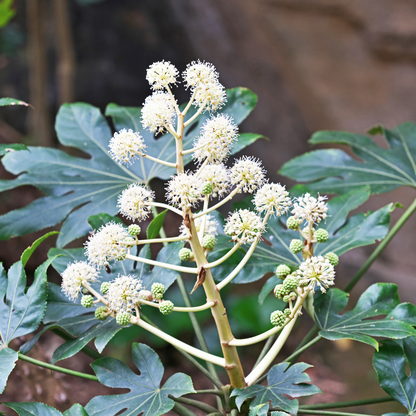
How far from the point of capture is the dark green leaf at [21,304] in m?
0.92

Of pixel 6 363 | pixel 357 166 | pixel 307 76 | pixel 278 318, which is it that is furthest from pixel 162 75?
pixel 307 76

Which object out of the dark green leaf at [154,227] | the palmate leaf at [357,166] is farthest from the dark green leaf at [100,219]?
the palmate leaf at [357,166]

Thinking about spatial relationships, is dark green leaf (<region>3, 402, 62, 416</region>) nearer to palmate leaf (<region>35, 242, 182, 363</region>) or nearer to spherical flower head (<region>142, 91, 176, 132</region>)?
palmate leaf (<region>35, 242, 182, 363</region>)

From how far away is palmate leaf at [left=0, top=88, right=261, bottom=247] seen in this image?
4.28 ft

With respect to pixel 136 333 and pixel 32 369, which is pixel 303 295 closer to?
pixel 32 369

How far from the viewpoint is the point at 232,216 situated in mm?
835

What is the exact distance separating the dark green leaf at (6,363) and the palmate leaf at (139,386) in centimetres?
17

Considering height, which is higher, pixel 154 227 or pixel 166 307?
pixel 154 227

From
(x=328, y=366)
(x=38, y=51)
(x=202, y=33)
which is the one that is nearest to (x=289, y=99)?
(x=202, y=33)

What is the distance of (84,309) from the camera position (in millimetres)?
1049

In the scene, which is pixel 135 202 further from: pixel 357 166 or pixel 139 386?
pixel 357 166

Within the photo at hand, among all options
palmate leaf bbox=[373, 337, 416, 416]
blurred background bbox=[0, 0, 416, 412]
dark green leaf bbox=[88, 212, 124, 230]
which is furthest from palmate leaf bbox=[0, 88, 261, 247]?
blurred background bbox=[0, 0, 416, 412]

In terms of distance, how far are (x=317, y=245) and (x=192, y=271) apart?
55 centimetres

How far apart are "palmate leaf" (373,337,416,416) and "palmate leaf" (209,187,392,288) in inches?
11.8
